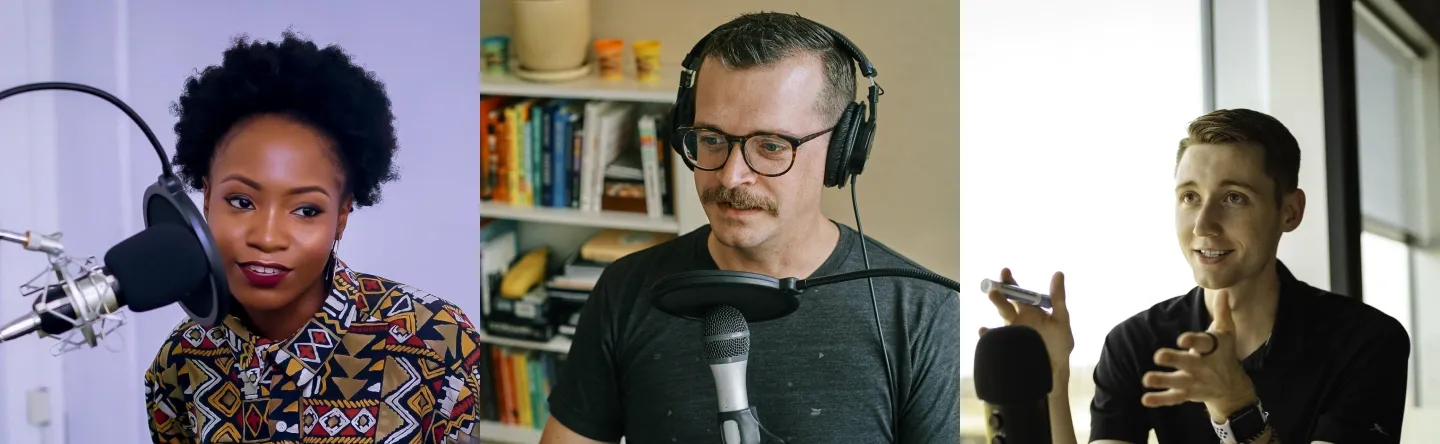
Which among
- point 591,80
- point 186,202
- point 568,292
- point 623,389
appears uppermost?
point 591,80

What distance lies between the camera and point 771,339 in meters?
1.57

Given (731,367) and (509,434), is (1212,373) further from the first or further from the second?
(509,434)

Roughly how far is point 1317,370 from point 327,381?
1.24m

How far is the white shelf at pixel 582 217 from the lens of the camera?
5.58 ft

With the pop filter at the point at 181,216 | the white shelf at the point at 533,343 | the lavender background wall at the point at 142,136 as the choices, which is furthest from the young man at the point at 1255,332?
the pop filter at the point at 181,216

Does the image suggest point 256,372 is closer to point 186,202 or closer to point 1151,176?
point 186,202

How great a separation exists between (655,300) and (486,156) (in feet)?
1.40

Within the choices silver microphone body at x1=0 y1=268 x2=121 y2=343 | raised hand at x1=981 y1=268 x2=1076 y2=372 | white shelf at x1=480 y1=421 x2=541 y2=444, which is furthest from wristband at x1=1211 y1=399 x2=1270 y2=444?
silver microphone body at x1=0 y1=268 x2=121 y2=343

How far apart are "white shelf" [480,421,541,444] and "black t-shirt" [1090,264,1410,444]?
838mm

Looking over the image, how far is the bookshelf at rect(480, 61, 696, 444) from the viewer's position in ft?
5.50

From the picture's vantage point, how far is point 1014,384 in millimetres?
1568

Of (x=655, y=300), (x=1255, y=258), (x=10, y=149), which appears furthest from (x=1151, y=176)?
(x=10, y=149)

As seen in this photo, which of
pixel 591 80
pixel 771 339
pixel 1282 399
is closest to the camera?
pixel 1282 399

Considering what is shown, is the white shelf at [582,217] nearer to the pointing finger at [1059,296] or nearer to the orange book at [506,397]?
the orange book at [506,397]
